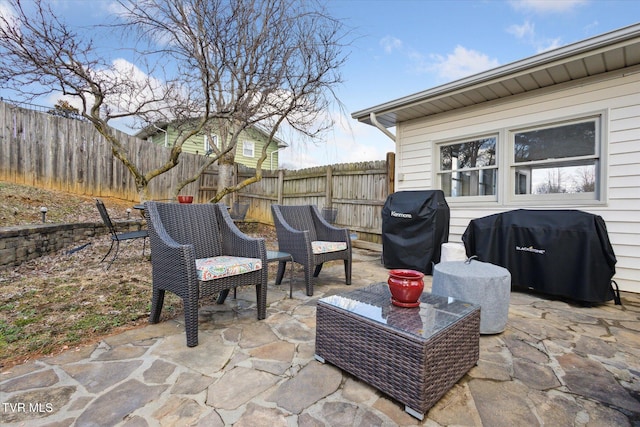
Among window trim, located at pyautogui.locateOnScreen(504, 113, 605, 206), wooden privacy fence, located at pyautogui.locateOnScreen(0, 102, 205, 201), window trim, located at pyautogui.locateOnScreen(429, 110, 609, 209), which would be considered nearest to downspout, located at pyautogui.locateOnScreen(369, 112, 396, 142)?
window trim, located at pyautogui.locateOnScreen(429, 110, 609, 209)

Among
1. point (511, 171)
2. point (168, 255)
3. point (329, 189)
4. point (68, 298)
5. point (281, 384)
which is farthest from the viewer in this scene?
point (329, 189)

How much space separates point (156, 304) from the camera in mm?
2262

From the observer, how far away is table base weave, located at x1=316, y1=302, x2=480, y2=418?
1328 mm

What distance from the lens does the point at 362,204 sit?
6285 mm

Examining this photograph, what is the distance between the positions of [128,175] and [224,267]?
780cm

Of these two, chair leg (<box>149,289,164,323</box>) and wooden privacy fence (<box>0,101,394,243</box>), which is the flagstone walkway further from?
wooden privacy fence (<box>0,101,394,243</box>)

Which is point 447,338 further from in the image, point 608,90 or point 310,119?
point 310,119

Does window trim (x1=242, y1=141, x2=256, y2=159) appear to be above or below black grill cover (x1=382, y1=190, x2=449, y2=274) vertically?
above

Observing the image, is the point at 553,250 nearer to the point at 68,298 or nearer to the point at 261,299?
the point at 261,299

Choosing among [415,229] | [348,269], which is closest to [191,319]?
[348,269]

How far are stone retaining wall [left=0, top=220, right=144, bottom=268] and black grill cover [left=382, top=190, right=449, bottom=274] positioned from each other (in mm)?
4628

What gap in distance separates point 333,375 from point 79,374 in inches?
53.5

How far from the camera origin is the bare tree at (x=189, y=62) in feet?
14.4

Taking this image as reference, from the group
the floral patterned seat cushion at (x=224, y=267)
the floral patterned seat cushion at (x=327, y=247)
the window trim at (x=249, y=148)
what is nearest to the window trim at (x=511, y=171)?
the floral patterned seat cushion at (x=327, y=247)
